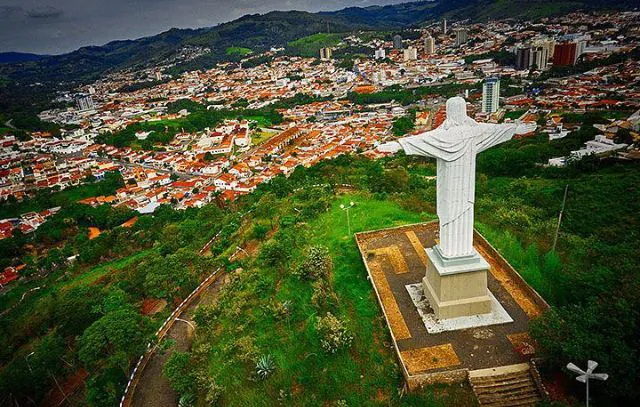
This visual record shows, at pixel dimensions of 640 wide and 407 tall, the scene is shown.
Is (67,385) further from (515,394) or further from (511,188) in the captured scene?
(511,188)

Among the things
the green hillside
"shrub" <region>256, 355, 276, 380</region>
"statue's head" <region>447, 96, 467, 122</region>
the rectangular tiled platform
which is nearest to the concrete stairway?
the rectangular tiled platform

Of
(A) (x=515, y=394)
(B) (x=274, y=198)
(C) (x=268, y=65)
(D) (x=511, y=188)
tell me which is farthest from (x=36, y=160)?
(C) (x=268, y=65)

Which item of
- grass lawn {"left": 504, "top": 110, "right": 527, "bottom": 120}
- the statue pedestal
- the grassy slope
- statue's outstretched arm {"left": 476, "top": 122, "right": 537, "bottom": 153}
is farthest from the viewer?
the grassy slope

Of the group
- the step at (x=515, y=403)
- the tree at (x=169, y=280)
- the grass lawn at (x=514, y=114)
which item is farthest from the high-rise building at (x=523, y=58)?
the step at (x=515, y=403)

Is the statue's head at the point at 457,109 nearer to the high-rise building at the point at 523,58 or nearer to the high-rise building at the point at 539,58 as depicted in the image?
the high-rise building at the point at 539,58

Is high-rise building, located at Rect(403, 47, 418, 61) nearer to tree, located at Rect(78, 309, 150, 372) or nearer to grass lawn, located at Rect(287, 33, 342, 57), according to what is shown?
grass lawn, located at Rect(287, 33, 342, 57)
